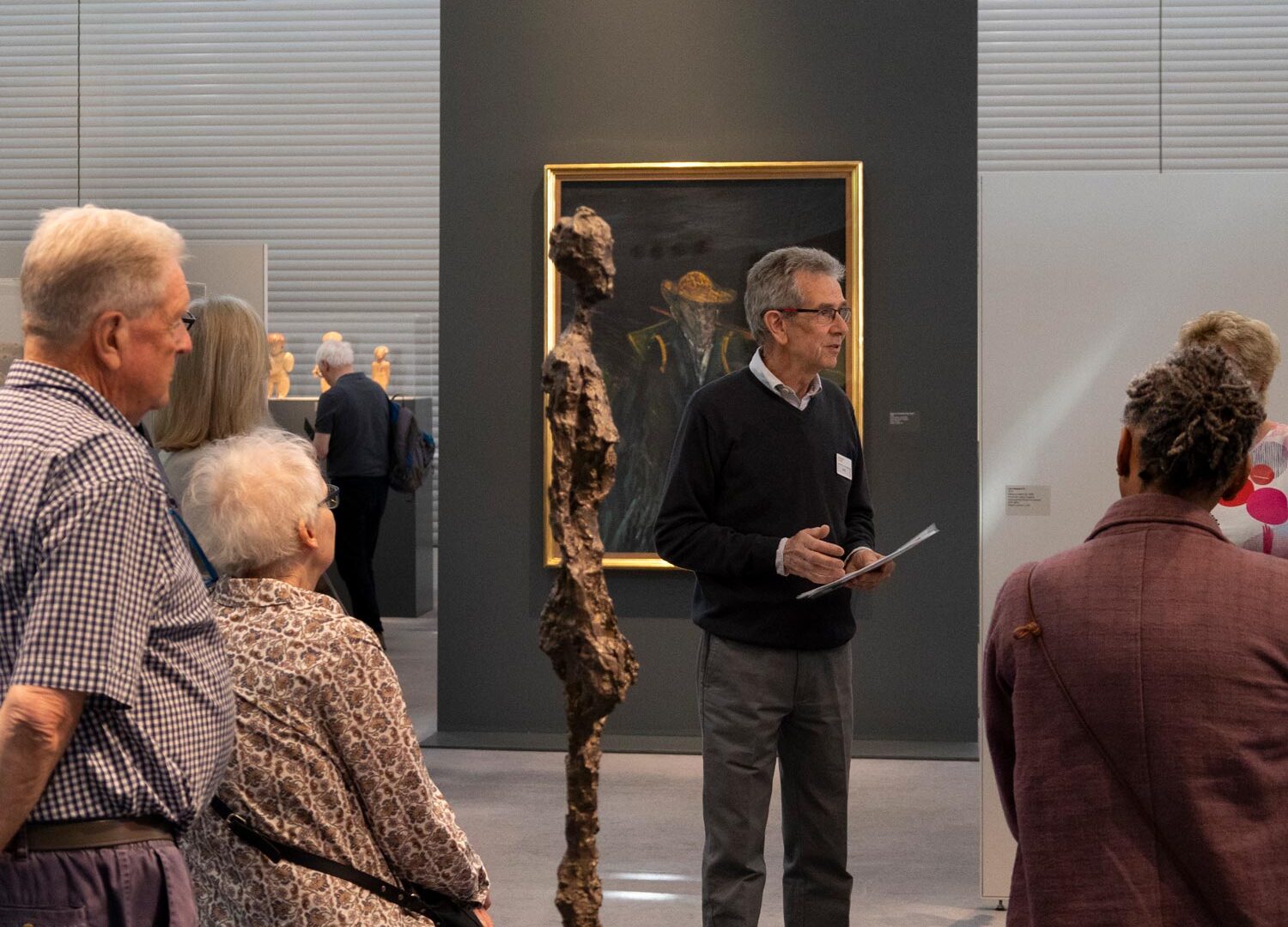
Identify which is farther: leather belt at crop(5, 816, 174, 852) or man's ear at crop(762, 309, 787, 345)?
man's ear at crop(762, 309, 787, 345)

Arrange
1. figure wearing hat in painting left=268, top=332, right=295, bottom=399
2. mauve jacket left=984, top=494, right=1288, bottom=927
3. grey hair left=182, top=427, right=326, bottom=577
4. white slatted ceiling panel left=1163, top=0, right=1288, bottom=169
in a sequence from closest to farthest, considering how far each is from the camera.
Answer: mauve jacket left=984, top=494, right=1288, bottom=927 < grey hair left=182, top=427, right=326, bottom=577 < figure wearing hat in painting left=268, top=332, right=295, bottom=399 < white slatted ceiling panel left=1163, top=0, right=1288, bottom=169

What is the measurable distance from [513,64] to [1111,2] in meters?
6.20

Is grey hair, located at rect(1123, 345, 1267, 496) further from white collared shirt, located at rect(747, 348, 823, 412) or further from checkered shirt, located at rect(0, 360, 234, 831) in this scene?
white collared shirt, located at rect(747, 348, 823, 412)

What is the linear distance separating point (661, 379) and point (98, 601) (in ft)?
16.0

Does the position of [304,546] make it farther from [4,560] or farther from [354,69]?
[354,69]

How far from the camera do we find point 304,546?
2096mm

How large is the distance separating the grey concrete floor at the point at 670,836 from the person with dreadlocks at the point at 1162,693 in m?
2.46

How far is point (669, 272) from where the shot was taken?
6.35 metres

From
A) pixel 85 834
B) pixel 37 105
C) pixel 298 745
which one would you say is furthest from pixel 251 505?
pixel 37 105

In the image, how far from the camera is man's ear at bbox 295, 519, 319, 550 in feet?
6.82

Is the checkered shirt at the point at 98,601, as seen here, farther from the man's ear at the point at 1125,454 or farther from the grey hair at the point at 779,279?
the grey hair at the point at 779,279

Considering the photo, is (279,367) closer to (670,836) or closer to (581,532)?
(670,836)

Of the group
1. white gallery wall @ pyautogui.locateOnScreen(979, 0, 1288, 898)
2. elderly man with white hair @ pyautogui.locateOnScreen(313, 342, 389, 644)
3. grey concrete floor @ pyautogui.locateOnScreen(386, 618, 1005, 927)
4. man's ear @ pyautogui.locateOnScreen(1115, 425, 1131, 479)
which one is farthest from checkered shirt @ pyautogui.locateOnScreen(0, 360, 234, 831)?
elderly man with white hair @ pyautogui.locateOnScreen(313, 342, 389, 644)

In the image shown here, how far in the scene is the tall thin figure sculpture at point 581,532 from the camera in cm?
173
